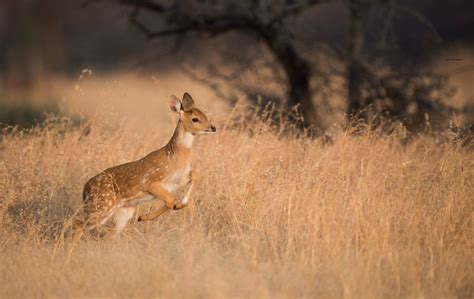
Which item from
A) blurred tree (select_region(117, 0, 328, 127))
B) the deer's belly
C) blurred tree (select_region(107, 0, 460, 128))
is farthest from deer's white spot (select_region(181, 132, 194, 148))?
blurred tree (select_region(117, 0, 328, 127))

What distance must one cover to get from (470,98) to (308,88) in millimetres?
2957

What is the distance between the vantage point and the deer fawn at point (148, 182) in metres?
7.64

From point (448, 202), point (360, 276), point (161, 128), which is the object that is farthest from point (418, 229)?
point (161, 128)

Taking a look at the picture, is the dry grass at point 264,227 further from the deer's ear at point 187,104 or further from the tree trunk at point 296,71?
the tree trunk at point 296,71

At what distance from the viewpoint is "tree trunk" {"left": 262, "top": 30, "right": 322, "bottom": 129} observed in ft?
43.2

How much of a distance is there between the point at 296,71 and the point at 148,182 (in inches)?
236

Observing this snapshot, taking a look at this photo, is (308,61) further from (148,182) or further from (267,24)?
(148,182)

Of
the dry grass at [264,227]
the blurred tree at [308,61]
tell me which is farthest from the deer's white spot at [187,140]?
the blurred tree at [308,61]

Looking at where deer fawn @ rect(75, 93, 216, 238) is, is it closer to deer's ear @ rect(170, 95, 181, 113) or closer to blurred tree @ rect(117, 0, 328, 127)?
deer's ear @ rect(170, 95, 181, 113)

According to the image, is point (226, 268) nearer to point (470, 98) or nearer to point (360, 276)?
point (360, 276)

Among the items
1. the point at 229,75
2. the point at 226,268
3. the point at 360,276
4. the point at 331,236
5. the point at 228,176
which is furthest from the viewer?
the point at 229,75

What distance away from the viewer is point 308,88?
1320cm

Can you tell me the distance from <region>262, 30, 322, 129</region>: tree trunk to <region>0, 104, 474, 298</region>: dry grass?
2.97 m

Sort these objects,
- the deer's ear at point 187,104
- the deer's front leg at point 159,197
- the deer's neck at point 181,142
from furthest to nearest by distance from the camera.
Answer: the deer's ear at point 187,104 → the deer's neck at point 181,142 → the deer's front leg at point 159,197
